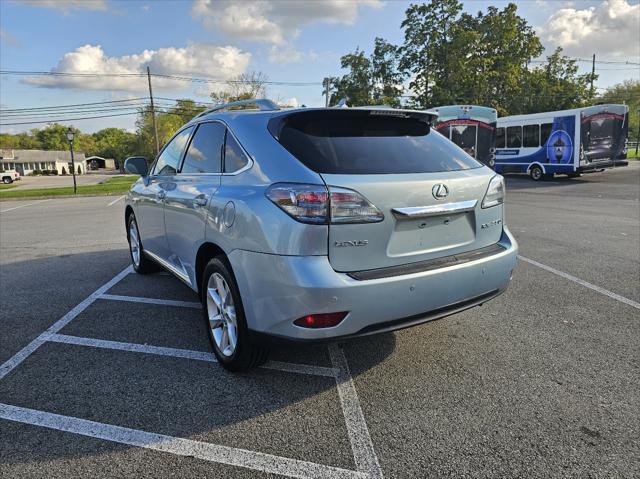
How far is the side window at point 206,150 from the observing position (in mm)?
3344

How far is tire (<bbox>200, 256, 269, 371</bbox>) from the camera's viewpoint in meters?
2.82

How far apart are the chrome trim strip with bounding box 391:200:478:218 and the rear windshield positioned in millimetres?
258

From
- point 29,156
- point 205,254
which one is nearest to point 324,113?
point 205,254

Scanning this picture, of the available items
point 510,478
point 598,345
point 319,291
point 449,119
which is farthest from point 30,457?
point 449,119

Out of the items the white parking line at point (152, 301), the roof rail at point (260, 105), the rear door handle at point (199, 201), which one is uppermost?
the roof rail at point (260, 105)

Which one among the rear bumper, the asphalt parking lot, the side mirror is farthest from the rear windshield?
the side mirror

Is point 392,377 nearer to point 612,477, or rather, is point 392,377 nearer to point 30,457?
point 612,477

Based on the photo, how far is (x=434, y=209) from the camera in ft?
8.89

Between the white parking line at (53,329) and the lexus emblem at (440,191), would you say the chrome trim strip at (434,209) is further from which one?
the white parking line at (53,329)

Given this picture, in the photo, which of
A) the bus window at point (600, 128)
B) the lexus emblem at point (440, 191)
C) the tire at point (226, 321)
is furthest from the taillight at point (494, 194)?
the bus window at point (600, 128)

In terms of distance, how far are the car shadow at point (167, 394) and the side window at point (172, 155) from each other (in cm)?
136

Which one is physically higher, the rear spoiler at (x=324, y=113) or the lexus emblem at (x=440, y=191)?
the rear spoiler at (x=324, y=113)

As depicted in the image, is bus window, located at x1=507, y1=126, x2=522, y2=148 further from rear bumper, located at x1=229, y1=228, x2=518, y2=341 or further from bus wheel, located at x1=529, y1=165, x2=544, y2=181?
rear bumper, located at x1=229, y1=228, x2=518, y2=341

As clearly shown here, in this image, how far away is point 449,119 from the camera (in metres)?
19.9
